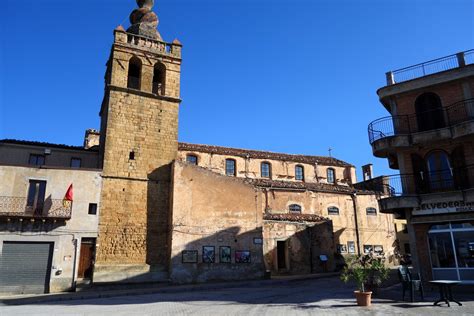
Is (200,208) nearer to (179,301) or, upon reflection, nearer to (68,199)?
(68,199)

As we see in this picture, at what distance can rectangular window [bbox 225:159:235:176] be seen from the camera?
31.5 meters

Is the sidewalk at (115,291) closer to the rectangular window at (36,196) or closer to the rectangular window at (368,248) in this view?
the rectangular window at (36,196)

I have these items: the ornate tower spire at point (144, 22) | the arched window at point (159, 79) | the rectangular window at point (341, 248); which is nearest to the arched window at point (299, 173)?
the rectangular window at point (341, 248)

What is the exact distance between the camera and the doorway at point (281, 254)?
84.5ft

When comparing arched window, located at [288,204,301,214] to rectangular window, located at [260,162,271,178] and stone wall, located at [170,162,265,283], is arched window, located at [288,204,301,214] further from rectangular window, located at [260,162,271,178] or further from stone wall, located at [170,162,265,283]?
stone wall, located at [170,162,265,283]

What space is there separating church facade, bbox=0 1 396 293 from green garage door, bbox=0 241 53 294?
0.06 m

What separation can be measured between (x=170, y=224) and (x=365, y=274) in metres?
12.1

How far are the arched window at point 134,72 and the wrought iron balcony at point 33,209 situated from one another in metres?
8.86

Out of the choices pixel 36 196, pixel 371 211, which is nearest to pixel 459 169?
pixel 371 211

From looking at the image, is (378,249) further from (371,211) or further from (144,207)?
(144,207)

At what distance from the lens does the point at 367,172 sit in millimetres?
39312

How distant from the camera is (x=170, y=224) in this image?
2095 cm

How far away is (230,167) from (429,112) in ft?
57.5

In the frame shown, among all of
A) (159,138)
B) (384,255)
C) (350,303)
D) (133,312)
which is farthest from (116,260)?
(384,255)
